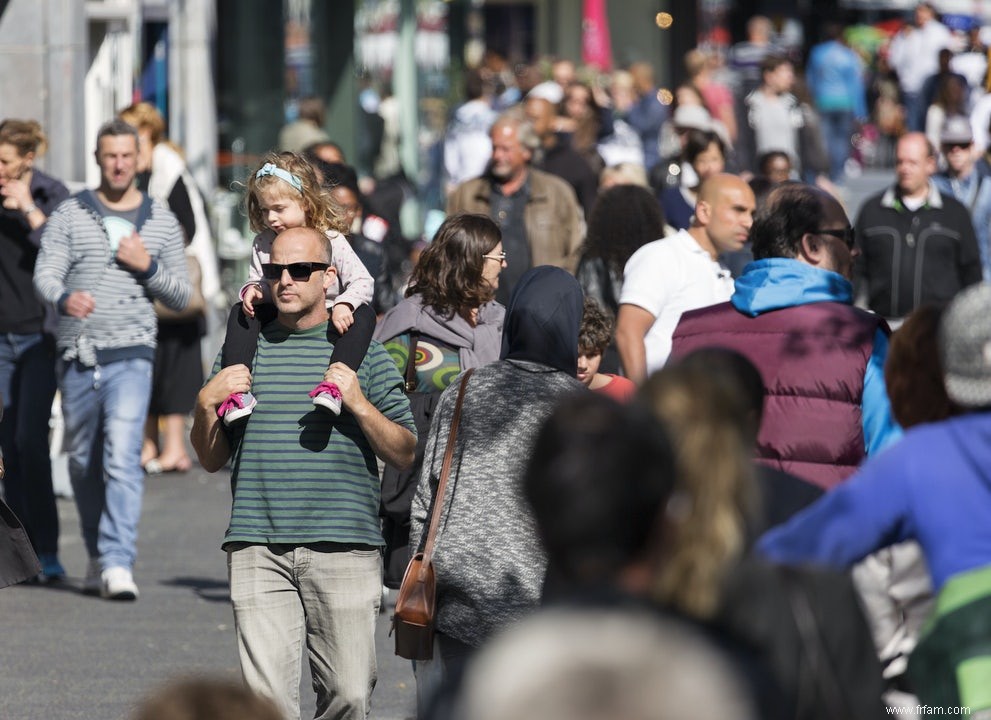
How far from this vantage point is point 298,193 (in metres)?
5.88

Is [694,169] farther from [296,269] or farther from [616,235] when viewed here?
[296,269]

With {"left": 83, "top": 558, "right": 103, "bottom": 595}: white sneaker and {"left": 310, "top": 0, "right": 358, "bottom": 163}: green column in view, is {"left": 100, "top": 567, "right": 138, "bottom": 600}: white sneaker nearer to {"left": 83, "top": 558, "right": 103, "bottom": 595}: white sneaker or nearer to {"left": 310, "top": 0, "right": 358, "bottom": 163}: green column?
{"left": 83, "top": 558, "right": 103, "bottom": 595}: white sneaker

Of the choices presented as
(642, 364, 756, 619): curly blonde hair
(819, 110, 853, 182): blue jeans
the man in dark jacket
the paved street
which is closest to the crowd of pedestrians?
(642, 364, 756, 619): curly blonde hair

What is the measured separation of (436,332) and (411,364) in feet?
0.47

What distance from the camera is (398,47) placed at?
89.5ft

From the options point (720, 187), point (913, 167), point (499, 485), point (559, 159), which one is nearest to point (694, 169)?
point (913, 167)

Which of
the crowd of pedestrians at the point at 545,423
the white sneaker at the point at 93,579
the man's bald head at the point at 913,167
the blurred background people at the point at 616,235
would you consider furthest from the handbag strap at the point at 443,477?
the man's bald head at the point at 913,167

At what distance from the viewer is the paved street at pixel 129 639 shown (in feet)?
23.2

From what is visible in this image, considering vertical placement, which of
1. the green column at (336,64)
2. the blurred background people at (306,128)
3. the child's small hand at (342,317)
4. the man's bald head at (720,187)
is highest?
the green column at (336,64)

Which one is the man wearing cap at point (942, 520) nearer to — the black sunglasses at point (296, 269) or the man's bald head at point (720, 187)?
the black sunglasses at point (296, 269)

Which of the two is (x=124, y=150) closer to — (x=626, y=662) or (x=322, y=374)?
(x=322, y=374)

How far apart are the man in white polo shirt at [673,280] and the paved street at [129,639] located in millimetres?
1637

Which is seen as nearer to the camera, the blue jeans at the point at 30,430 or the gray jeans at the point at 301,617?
the gray jeans at the point at 301,617

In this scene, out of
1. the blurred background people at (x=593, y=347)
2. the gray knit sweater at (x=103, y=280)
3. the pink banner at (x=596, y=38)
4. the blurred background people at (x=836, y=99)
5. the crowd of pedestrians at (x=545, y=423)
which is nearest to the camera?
the crowd of pedestrians at (x=545, y=423)
